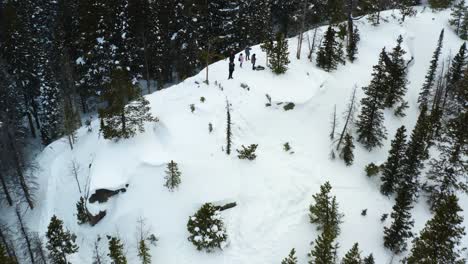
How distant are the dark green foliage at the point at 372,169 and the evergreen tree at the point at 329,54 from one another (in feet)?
39.0

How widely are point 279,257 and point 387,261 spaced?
300 inches

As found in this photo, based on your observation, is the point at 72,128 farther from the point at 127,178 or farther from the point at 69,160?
the point at 127,178

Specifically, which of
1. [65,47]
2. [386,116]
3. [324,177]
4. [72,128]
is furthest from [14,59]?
[386,116]

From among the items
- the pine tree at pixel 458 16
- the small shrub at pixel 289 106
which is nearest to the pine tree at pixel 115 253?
the small shrub at pixel 289 106

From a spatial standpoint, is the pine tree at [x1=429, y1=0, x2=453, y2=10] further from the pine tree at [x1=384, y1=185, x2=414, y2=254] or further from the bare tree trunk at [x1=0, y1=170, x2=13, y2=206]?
the bare tree trunk at [x1=0, y1=170, x2=13, y2=206]

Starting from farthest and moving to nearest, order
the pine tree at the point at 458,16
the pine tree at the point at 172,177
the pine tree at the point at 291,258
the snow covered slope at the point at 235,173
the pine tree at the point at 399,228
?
the pine tree at the point at 458,16, the pine tree at the point at 172,177, the snow covered slope at the point at 235,173, the pine tree at the point at 399,228, the pine tree at the point at 291,258

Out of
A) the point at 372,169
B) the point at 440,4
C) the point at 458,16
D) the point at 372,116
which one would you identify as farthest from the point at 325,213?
the point at 440,4

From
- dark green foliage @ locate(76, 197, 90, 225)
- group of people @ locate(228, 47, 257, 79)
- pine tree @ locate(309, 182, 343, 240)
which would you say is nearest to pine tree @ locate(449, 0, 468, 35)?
group of people @ locate(228, 47, 257, 79)

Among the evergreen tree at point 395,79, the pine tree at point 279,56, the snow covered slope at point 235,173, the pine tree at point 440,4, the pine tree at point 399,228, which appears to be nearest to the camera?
the pine tree at point 399,228

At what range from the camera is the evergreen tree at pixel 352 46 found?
4231cm

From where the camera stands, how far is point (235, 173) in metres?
29.1

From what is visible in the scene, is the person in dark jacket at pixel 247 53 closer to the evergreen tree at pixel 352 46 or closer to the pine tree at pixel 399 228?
the evergreen tree at pixel 352 46

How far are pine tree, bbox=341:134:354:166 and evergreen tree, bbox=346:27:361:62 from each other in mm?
13480

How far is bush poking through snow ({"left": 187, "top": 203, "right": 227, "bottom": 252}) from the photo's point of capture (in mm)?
24766
